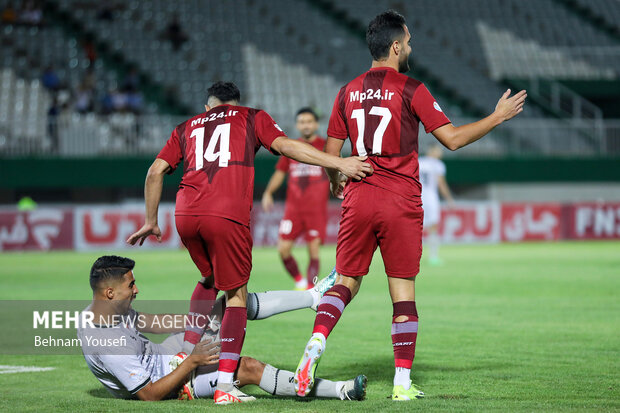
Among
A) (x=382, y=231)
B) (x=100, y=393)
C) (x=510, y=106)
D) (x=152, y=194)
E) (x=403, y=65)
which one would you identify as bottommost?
(x=100, y=393)

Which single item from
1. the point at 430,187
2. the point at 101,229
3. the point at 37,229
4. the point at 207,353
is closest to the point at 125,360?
the point at 207,353

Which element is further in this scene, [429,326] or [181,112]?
[181,112]

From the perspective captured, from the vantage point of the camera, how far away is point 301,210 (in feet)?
44.4

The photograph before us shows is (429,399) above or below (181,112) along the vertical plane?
below

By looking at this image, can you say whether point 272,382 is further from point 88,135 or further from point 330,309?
point 88,135

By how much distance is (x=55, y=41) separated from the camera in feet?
94.0

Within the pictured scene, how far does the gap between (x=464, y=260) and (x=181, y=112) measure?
11651 millimetres

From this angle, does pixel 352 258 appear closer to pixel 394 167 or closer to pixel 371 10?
pixel 394 167

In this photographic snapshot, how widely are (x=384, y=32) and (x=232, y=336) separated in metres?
2.22

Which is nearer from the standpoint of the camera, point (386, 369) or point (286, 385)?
point (286, 385)

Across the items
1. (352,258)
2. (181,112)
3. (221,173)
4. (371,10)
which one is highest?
(371,10)

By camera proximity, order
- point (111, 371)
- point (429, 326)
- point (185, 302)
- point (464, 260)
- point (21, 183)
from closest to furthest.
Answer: point (111, 371), point (429, 326), point (185, 302), point (464, 260), point (21, 183)

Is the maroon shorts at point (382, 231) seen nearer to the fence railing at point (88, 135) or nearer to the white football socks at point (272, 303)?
the white football socks at point (272, 303)

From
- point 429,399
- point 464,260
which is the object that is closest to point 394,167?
point 429,399
